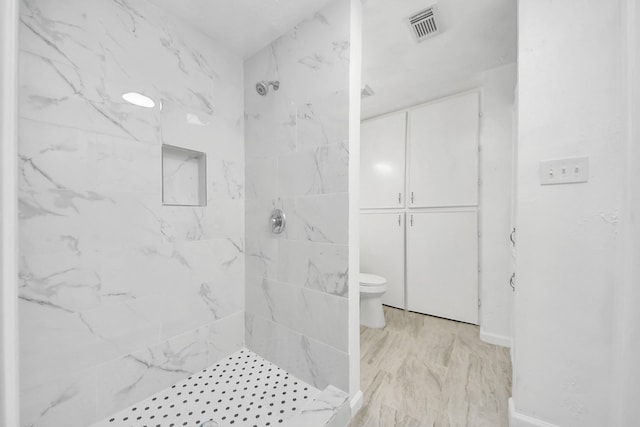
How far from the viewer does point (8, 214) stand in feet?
1.40

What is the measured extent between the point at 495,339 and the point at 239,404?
2.00m

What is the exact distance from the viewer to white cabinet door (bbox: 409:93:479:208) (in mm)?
2275

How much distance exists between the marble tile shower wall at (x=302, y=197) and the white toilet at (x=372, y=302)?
38.5 inches

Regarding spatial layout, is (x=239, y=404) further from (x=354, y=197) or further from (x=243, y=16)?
(x=243, y=16)

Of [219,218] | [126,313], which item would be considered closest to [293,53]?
[219,218]

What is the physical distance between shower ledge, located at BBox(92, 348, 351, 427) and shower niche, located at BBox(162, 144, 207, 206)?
3.37ft

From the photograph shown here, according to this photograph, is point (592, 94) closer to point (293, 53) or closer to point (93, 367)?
point (293, 53)

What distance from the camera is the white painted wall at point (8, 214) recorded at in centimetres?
41

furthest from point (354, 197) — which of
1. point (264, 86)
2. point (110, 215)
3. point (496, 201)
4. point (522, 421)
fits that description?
point (496, 201)

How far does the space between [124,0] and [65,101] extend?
2.01 ft

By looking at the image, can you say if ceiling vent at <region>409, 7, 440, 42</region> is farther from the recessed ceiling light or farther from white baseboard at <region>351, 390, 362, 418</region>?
white baseboard at <region>351, 390, 362, 418</region>

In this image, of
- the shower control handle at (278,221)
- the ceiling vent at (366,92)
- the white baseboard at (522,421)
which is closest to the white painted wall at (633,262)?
the white baseboard at (522,421)

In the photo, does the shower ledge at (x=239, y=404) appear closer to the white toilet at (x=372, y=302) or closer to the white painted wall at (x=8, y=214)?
the white painted wall at (x=8, y=214)

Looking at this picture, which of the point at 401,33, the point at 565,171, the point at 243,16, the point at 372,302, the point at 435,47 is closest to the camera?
the point at 565,171
